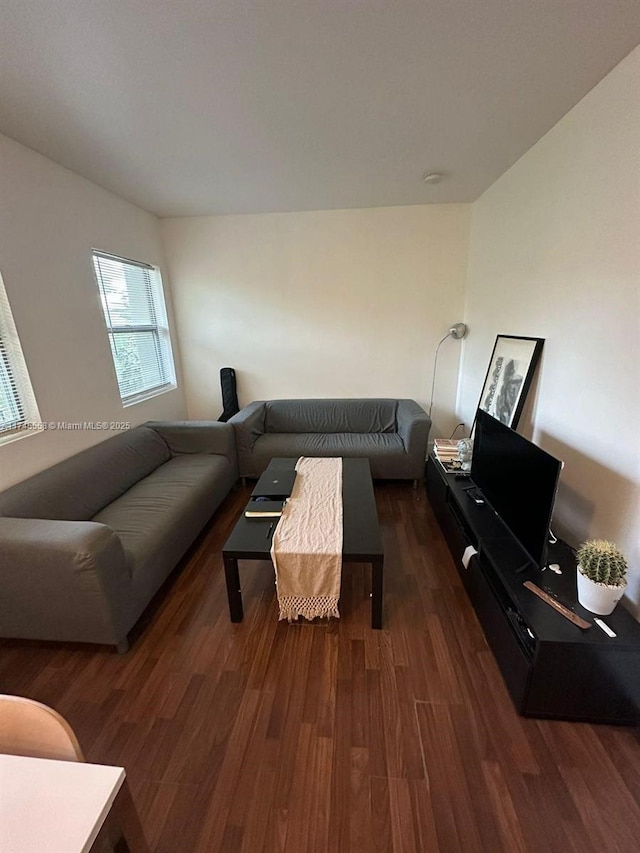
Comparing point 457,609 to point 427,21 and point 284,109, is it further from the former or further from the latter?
point 284,109

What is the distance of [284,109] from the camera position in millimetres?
1703

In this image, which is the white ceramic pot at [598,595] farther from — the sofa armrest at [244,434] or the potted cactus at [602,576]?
the sofa armrest at [244,434]

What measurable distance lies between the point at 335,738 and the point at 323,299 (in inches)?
131

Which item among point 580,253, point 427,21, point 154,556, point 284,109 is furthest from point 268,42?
point 154,556

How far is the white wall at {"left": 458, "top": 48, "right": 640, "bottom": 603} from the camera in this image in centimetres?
142

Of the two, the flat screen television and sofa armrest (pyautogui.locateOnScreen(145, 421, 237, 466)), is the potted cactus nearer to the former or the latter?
the flat screen television

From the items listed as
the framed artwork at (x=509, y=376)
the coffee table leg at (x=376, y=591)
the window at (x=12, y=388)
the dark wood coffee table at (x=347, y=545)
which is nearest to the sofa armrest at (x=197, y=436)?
the window at (x=12, y=388)

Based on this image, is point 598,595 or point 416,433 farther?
point 416,433

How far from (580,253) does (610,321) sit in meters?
0.43

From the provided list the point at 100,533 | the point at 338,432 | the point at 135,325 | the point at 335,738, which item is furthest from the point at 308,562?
the point at 135,325

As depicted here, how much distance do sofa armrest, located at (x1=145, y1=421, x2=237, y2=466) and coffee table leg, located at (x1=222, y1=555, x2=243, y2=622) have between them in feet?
4.56

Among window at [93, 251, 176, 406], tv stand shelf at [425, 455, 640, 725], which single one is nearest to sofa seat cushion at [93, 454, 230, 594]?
window at [93, 251, 176, 406]

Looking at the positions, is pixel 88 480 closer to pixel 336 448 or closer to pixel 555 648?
pixel 336 448

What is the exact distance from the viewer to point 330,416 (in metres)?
3.62
